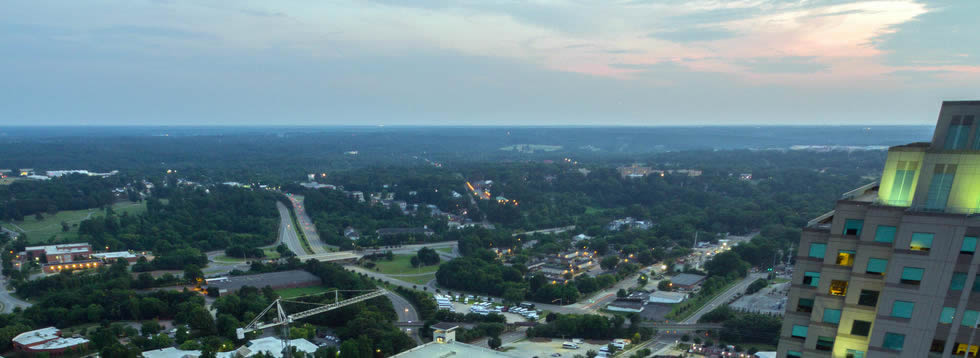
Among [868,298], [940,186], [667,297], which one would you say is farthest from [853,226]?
[667,297]

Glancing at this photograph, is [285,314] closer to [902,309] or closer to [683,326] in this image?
[683,326]

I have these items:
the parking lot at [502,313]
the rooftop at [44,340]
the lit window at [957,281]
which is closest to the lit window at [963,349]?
the lit window at [957,281]

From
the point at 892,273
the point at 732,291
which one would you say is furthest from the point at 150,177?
the point at 892,273

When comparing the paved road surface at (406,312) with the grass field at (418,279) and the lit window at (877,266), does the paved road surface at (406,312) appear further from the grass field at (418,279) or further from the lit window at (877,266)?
the lit window at (877,266)

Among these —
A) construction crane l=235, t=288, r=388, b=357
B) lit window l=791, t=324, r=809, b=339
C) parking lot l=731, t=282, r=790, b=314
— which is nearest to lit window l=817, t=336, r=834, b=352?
lit window l=791, t=324, r=809, b=339

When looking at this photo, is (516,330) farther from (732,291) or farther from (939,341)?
(939,341)

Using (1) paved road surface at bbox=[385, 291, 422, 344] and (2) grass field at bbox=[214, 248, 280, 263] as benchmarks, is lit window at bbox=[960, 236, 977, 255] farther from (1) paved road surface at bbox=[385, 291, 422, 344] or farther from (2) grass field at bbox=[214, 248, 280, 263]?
(2) grass field at bbox=[214, 248, 280, 263]

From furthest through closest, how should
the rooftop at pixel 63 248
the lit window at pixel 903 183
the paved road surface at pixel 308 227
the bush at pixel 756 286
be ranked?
1. the paved road surface at pixel 308 227
2. the rooftop at pixel 63 248
3. the bush at pixel 756 286
4. the lit window at pixel 903 183
